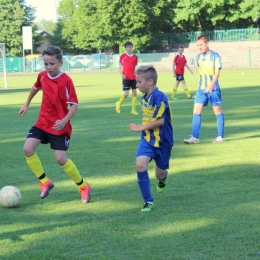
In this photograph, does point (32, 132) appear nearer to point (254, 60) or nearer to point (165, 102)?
point (165, 102)

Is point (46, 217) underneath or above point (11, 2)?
underneath

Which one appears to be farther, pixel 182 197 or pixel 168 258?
pixel 182 197

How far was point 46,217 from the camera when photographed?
18.7 feet

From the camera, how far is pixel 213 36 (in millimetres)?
62156

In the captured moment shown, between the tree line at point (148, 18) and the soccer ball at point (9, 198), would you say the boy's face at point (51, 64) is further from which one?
the tree line at point (148, 18)

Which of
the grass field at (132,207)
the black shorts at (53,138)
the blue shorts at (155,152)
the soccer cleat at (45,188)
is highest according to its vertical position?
the black shorts at (53,138)

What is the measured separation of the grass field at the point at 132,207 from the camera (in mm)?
4645

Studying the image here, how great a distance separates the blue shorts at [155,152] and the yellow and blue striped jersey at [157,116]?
45mm

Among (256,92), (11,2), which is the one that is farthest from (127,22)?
(256,92)

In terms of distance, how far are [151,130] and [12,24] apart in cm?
7563

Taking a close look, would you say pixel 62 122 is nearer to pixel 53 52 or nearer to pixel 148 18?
pixel 53 52

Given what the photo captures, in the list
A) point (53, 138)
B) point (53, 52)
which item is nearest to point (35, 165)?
point (53, 138)

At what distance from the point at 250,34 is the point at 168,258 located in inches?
2280

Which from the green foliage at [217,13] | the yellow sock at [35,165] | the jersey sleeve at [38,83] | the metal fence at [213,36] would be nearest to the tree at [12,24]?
the metal fence at [213,36]
